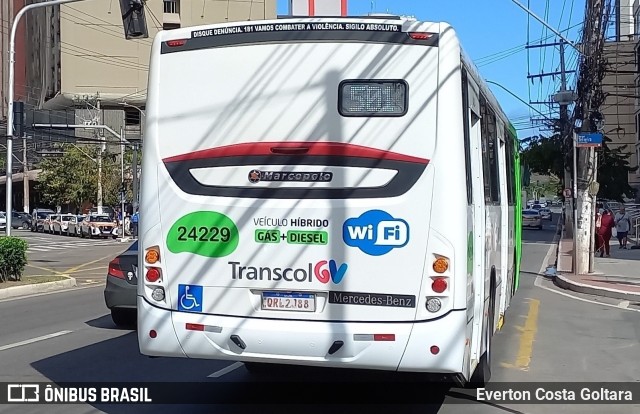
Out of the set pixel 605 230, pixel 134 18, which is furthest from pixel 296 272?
pixel 605 230

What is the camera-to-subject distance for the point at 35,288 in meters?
Result: 19.0

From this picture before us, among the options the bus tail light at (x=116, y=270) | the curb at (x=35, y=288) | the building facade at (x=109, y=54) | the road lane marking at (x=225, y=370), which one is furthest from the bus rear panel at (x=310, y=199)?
the building facade at (x=109, y=54)

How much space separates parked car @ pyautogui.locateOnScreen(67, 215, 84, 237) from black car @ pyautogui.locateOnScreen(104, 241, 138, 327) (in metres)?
44.8

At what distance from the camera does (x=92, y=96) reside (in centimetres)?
7794

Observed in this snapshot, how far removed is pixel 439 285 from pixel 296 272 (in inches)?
46.3

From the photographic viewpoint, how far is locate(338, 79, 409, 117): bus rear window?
6.40m

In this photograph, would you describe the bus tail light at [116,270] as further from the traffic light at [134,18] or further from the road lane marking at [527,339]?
the road lane marking at [527,339]

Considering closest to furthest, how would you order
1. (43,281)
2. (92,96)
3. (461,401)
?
(461,401)
(43,281)
(92,96)

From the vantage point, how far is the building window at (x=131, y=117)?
263ft

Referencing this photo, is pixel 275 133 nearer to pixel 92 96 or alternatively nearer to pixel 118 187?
pixel 118 187

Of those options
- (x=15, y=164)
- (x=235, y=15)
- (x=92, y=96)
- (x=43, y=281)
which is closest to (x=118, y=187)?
(x=92, y=96)

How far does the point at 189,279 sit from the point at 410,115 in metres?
2.33

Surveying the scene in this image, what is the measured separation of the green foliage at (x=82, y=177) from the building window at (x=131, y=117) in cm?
1392

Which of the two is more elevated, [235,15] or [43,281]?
[235,15]
